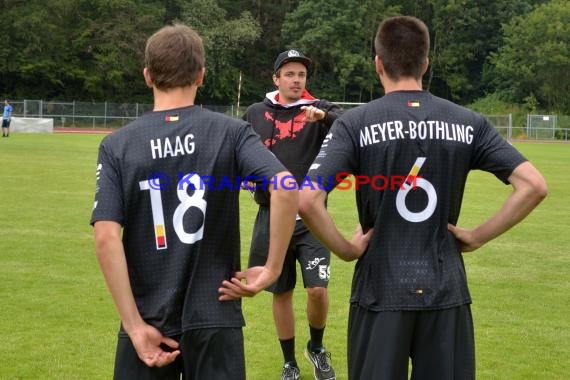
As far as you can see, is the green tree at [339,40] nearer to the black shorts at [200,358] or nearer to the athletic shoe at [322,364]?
the athletic shoe at [322,364]

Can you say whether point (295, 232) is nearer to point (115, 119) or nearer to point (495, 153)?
point (495, 153)

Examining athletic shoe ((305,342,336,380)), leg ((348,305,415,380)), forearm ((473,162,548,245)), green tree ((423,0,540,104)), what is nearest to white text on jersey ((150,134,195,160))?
leg ((348,305,415,380))

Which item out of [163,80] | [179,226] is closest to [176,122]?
[163,80]

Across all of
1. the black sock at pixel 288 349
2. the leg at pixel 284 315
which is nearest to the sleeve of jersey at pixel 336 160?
the leg at pixel 284 315

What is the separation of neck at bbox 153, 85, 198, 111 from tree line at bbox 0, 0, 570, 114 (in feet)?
185

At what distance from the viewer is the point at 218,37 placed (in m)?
61.2

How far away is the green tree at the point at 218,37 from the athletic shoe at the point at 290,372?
55523 millimetres

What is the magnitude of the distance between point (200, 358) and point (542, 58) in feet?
206

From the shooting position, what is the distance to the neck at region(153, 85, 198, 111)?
10.8 feet

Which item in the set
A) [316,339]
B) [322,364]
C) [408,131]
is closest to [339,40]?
[316,339]

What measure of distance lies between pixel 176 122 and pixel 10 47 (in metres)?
57.9

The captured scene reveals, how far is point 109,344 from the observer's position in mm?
6629

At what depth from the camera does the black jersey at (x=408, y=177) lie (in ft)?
11.5

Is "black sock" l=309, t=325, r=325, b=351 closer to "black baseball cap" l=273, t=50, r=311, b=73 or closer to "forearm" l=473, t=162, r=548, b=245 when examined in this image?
"black baseball cap" l=273, t=50, r=311, b=73
